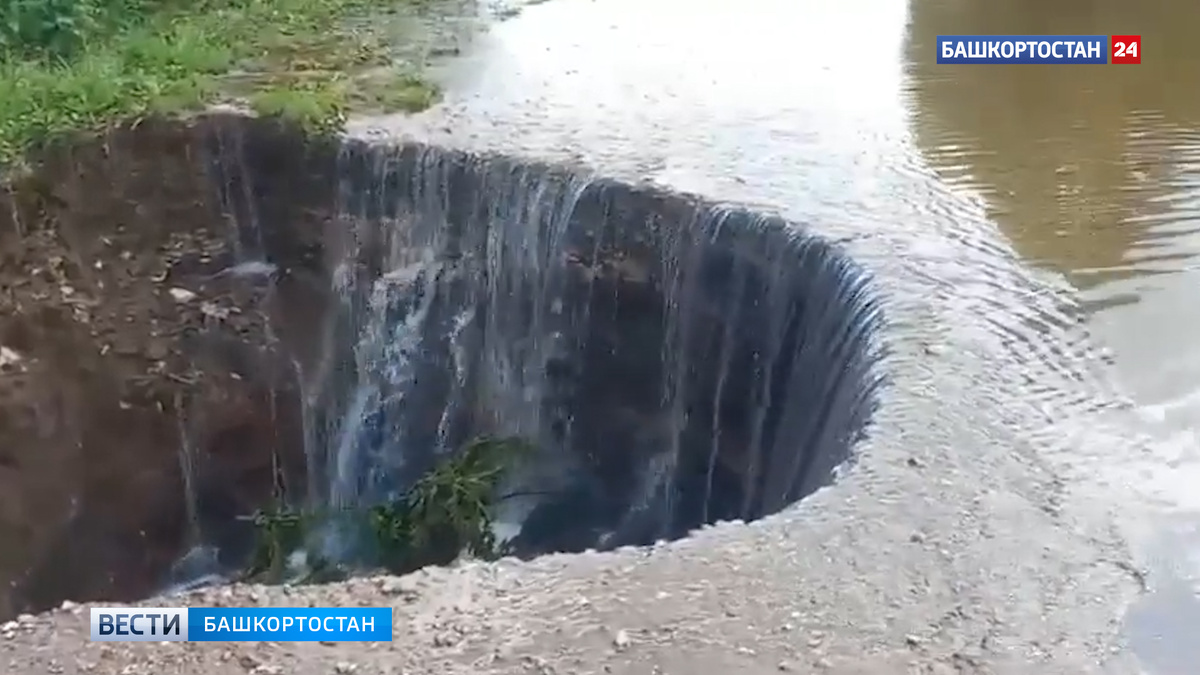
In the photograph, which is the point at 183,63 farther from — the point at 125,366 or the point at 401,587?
the point at 401,587

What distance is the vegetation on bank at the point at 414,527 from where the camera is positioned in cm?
573

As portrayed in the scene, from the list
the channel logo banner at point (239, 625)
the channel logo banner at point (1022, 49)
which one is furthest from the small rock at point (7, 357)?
the channel logo banner at point (1022, 49)

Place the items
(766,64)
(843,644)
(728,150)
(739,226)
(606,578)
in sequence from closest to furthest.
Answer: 1. (843,644)
2. (606,578)
3. (739,226)
4. (728,150)
5. (766,64)

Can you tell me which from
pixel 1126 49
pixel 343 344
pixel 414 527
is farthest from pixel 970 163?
pixel 343 344

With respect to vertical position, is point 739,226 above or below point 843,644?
above

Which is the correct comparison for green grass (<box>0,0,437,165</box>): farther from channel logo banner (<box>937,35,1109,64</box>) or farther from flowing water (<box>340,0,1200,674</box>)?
channel logo banner (<box>937,35,1109,64</box>)

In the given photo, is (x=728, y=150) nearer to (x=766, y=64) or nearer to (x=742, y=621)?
(x=766, y=64)

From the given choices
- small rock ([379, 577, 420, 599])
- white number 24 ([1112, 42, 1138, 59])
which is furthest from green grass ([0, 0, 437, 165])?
white number 24 ([1112, 42, 1138, 59])

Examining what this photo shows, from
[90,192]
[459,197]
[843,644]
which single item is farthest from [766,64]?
[843,644]

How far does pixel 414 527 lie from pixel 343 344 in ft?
5.74

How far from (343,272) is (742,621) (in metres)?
4.10

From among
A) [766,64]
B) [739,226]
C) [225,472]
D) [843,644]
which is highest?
[766,64]

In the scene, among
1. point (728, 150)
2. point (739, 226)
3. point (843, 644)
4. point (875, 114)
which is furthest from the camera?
point (875, 114)

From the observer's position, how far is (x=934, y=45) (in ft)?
27.3
